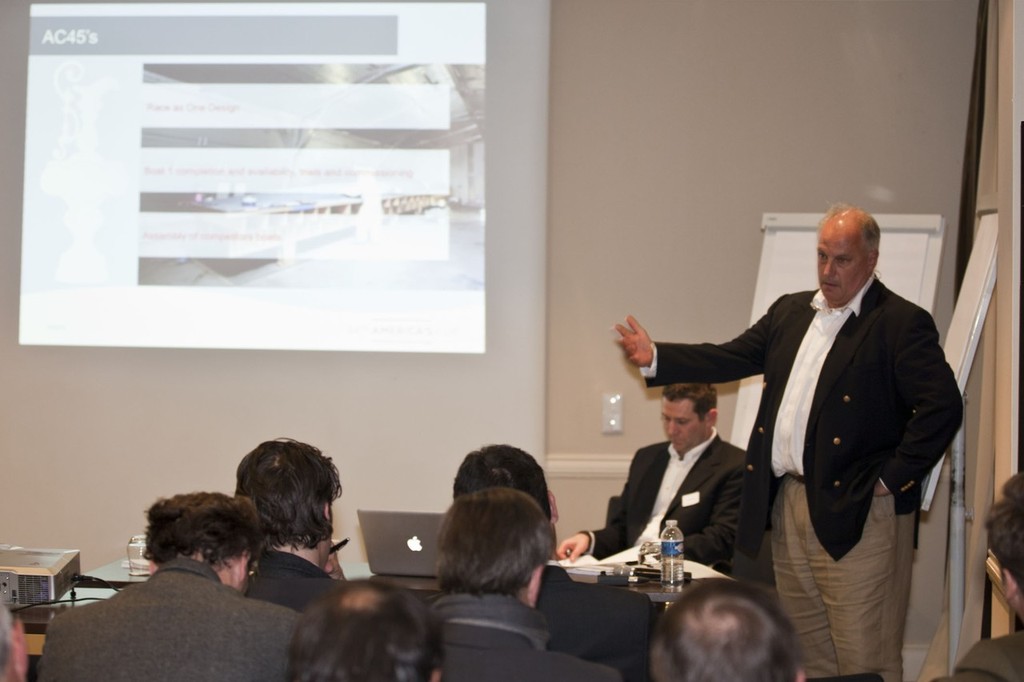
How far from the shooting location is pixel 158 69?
17.1 ft

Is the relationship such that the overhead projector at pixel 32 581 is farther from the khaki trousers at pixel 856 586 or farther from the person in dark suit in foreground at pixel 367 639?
the khaki trousers at pixel 856 586

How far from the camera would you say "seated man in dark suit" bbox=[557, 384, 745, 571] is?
4156 mm

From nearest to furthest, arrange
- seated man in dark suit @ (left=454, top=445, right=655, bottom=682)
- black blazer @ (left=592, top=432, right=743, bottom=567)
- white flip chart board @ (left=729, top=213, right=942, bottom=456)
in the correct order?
1. seated man in dark suit @ (left=454, top=445, right=655, bottom=682)
2. black blazer @ (left=592, top=432, right=743, bottom=567)
3. white flip chart board @ (left=729, top=213, right=942, bottom=456)


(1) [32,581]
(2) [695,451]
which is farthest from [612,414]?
(1) [32,581]

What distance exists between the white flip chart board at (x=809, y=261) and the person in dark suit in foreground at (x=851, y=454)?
121 centimetres

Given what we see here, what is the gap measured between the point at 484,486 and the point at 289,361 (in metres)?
2.68

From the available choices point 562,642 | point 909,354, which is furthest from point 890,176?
point 562,642

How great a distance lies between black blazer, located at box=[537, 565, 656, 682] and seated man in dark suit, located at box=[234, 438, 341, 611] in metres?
0.52

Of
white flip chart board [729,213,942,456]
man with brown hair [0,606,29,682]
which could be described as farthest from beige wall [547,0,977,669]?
man with brown hair [0,606,29,682]

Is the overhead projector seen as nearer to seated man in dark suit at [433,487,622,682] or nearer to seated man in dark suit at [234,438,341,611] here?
seated man in dark suit at [234,438,341,611]

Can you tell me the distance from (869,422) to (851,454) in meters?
0.12

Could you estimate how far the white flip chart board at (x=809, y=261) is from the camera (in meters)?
4.79

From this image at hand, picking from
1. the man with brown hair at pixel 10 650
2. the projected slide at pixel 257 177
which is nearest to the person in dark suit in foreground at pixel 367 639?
the man with brown hair at pixel 10 650

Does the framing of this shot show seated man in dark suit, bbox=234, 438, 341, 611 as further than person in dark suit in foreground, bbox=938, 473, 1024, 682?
Yes
